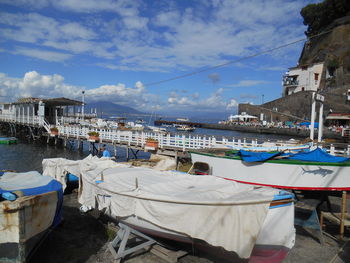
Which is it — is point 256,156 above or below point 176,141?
above

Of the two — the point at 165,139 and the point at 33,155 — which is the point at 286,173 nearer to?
the point at 165,139

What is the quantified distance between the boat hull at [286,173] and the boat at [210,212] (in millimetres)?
3623

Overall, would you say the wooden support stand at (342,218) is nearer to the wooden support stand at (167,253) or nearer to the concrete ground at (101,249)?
the concrete ground at (101,249)

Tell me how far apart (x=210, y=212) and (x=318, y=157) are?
5.80 metres

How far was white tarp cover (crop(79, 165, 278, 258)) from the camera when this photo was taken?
478cm

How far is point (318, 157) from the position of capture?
873 cm

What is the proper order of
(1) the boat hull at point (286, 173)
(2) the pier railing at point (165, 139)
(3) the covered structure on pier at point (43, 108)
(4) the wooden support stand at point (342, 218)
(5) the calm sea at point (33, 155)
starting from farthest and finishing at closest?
(3) the covered structure on pier at point (43, 108)
(5) the calm sea at point (33, 155)
(2) the pier railing at point (165, 139)
(1) the boat hull at point (286, 173)
(4) the wooden support stand at point (342, 218)

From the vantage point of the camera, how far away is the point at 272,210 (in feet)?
17.0

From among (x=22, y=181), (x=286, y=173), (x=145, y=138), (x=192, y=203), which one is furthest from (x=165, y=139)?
(x=192, y=203)

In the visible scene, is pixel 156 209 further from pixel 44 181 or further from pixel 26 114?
pixel 26 114

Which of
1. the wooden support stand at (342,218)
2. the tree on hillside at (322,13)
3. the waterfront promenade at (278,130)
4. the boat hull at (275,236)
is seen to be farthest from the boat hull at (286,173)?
the tree on hillside at (322,13)

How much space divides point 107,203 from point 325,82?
2587 inches

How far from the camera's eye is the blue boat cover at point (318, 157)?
28.0 feet

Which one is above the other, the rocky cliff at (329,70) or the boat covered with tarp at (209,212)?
the rocky cliff at (329,70)
